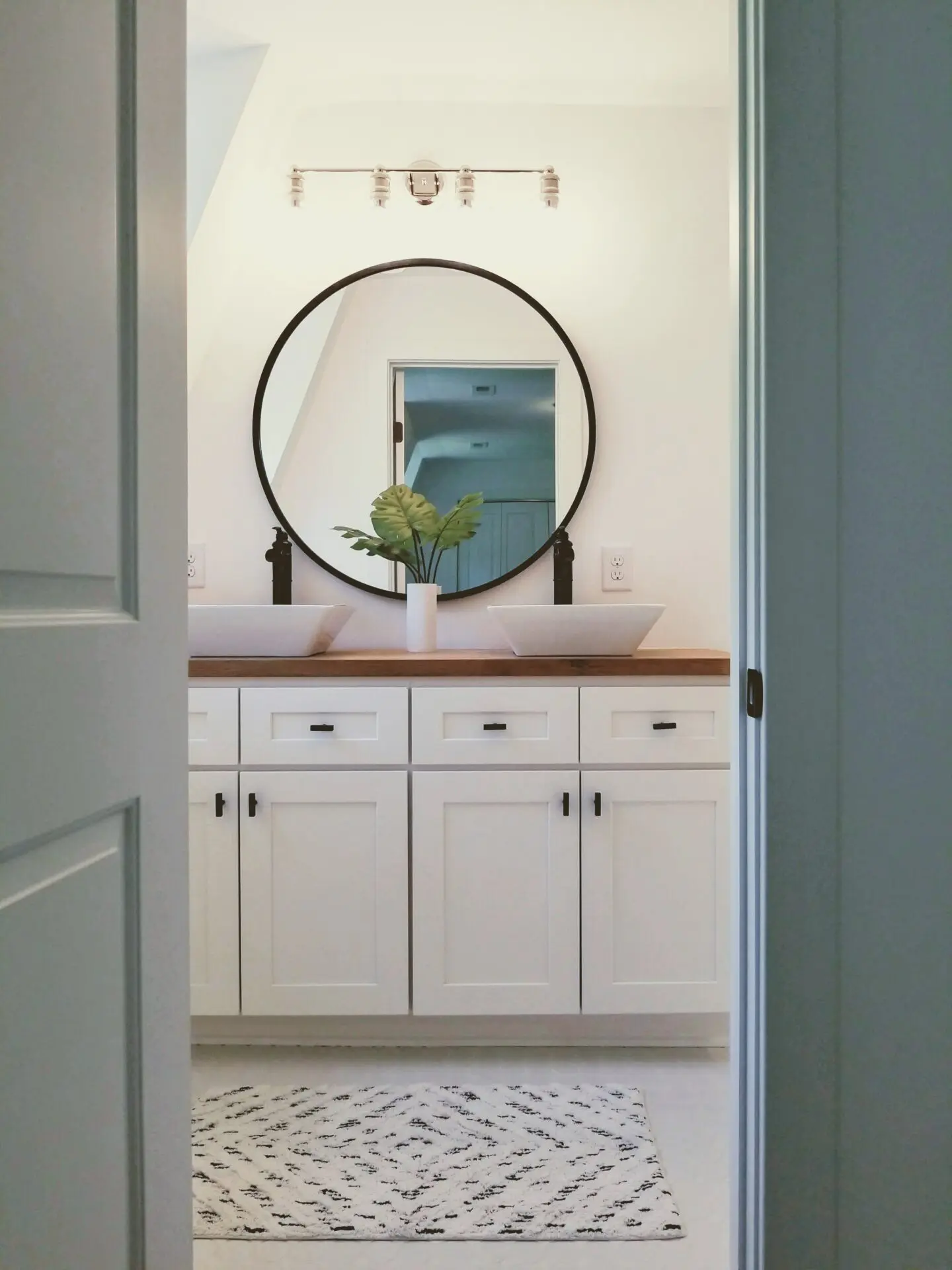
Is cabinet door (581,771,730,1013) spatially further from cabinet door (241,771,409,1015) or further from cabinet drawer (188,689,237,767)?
cabinet drawer (188,689,237,767)

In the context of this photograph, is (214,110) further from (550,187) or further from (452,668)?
(452,668)

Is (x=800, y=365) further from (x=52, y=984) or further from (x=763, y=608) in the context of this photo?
(x=52, y=984)

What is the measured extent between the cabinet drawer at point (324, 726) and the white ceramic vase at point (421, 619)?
0.32 m

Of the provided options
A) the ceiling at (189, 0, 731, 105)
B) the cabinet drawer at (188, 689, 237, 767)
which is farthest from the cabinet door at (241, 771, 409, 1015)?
the ceiling at (189, 0, 731, 105)

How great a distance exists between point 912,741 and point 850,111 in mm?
669

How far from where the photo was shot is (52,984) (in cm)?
75

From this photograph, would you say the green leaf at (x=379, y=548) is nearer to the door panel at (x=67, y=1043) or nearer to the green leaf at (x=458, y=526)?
the green leaf at (x=458, y=526)

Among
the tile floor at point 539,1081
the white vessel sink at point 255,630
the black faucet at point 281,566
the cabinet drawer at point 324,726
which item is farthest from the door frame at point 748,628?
the black faucet at point 281,566

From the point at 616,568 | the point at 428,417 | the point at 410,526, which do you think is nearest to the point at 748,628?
the point at 410,526

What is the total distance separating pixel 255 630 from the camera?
7.25 ft

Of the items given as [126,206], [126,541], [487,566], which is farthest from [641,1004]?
[126,206]

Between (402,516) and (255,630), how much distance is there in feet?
1.70

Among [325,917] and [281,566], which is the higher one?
[281,566]

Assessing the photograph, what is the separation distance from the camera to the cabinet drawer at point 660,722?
218 centimetres
